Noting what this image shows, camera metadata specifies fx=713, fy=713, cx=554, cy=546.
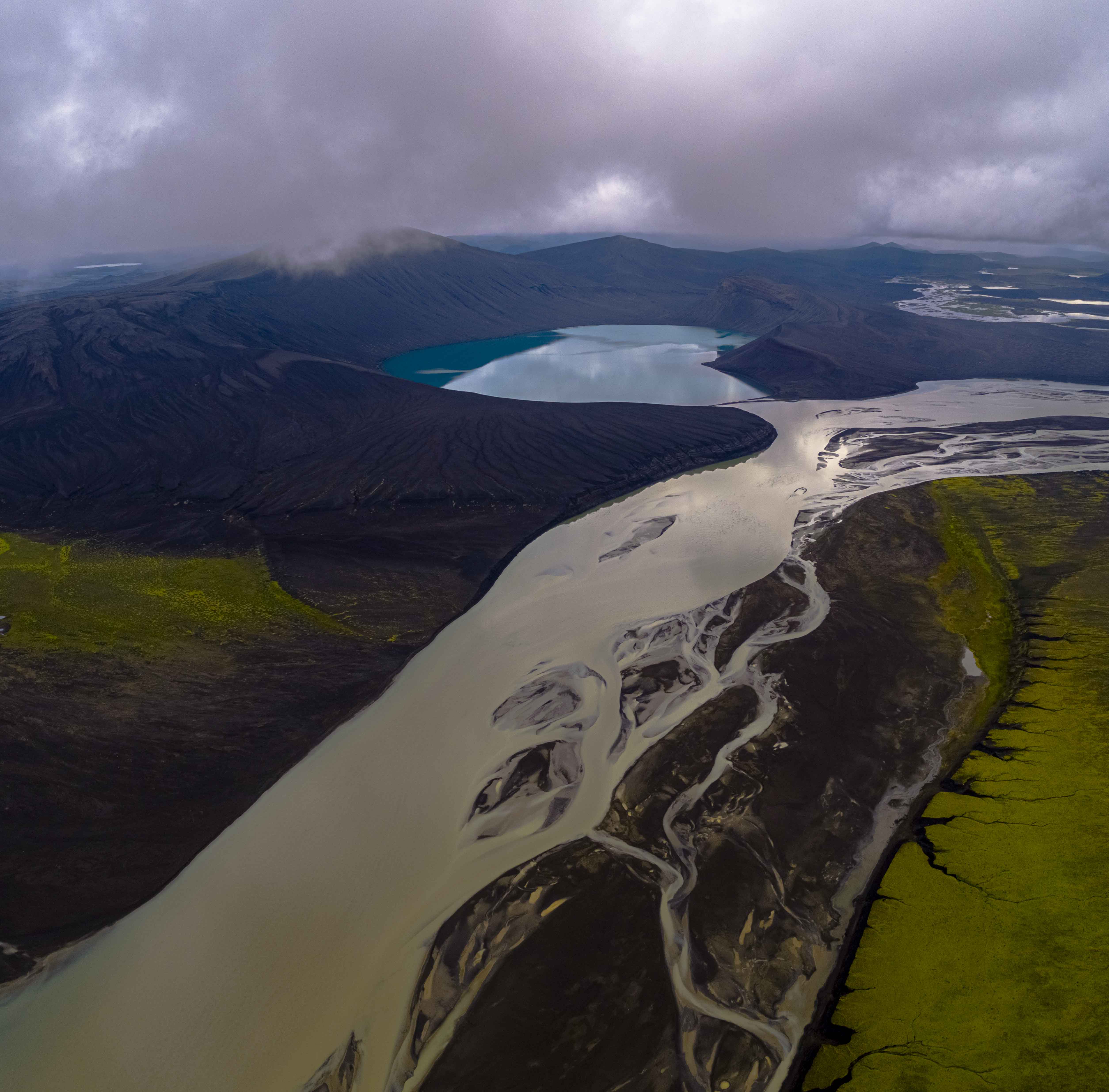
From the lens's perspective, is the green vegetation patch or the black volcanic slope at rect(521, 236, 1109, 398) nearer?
the green vegetation patch

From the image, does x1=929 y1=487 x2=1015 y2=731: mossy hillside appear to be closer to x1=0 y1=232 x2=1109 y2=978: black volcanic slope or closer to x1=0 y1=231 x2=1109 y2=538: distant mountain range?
x1=0 y1=232 x2=1109 y2=978: black volcanic slope

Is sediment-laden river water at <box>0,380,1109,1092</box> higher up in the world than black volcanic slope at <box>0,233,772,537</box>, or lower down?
lower down

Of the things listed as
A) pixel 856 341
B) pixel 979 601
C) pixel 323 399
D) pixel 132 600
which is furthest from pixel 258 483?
pixel 856 341

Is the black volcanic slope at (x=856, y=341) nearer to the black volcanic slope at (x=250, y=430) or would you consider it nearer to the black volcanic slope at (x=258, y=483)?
the black volcanic slope at (x=258, y=483)

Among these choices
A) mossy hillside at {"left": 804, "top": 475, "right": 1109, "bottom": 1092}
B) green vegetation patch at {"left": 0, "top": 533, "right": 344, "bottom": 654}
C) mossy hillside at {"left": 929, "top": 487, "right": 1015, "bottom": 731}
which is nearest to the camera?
mossy hillside at {"left": 804, "top": 475, "right": 1109, "bottom": 1092}

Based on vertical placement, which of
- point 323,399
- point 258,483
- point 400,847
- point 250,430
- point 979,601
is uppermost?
point 323,399

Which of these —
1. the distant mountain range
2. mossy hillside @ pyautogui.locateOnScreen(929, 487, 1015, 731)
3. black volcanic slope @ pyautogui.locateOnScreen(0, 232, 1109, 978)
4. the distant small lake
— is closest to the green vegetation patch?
black volcanic slope @ pyautogui.locateOnScreen(0, 232, 1109, 978)

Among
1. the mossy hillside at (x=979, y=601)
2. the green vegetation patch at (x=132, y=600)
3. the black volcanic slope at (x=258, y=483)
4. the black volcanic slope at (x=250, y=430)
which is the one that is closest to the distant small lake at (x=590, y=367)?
the black volcanic slope at (x=258, y=483)

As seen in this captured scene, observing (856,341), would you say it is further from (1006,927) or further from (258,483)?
(1006,927)
